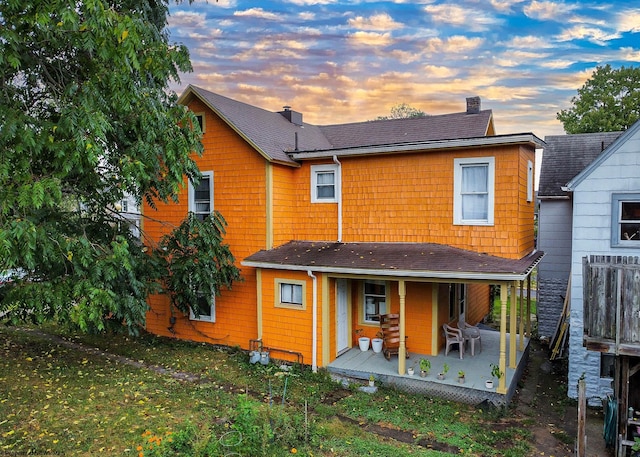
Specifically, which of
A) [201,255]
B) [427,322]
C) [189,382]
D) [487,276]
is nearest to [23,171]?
[201,255]

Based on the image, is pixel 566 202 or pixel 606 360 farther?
pixel 566 202

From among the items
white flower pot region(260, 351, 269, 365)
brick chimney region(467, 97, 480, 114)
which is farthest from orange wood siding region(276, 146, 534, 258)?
brick chimney region(467, 97, 480, 114)

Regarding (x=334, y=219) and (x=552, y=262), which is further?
(x=552, y=262)

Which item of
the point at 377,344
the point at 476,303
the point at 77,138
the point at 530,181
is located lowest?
the point at 377,344

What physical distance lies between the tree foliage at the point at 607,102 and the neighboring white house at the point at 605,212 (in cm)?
2091

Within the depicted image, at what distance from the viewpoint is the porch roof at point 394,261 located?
8.95 m

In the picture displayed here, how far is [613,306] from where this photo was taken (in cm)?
673

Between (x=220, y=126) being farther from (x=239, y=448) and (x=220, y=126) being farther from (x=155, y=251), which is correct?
(x=239, y=448)

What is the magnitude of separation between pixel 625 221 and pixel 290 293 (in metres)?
7.96

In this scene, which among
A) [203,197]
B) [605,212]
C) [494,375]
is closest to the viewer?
[494,375]

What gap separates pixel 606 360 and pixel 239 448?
737 cm

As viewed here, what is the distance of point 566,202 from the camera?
14.5m

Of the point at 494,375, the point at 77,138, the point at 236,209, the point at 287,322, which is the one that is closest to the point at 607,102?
the point at 494,375

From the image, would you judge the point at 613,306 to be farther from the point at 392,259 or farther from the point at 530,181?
the point at 530,181
